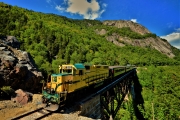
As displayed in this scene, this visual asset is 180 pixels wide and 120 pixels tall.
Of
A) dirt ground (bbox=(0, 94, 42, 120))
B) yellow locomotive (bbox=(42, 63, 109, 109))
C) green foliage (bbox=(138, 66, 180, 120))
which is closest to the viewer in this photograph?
yellow locomotive (bbox=(42, 63, 109, 109))

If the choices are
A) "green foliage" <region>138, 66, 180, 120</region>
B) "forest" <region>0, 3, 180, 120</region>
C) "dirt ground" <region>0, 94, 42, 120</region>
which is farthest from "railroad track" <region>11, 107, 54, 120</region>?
"green foliage" <region>138, 66, 180, 120</region>

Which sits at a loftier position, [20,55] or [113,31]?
[113,31]

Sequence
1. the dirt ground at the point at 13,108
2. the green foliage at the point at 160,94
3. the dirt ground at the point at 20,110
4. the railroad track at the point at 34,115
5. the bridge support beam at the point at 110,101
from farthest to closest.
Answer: the green foliage at the point at 160,94 → the bridge support beam at the point at 110,101 → the dirt ground at the point at 13,108 → the dirt ground at the point at 20,110 → the railroad track at the point at 34,115

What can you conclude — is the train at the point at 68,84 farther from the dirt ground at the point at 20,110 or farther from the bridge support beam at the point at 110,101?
the bridge support beam at the point at 110,101

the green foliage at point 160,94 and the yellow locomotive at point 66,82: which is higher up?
the yellow locomotive at point 66,82

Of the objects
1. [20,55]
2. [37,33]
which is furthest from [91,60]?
[20,55]

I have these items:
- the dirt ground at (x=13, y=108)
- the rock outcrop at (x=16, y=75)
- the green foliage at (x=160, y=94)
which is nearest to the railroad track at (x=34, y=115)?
the dirt ground at (x=13, y=108)

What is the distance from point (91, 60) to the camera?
8988 cm

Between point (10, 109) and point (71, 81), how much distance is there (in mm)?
6174

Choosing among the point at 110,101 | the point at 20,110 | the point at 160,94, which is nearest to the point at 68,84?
the point at 20,110

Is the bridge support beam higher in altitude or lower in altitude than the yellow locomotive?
lower

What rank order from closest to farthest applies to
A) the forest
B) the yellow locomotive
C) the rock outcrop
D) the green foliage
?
the yellow locomotive, the rock outcrop, the green foliage, the forest

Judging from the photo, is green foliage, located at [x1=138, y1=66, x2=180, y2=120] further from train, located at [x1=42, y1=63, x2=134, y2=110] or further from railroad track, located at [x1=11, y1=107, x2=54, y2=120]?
railroad track, located at [x1=11, y1=107, x2=54, y2=120]

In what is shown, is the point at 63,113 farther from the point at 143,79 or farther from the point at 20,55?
the point at 143,79
